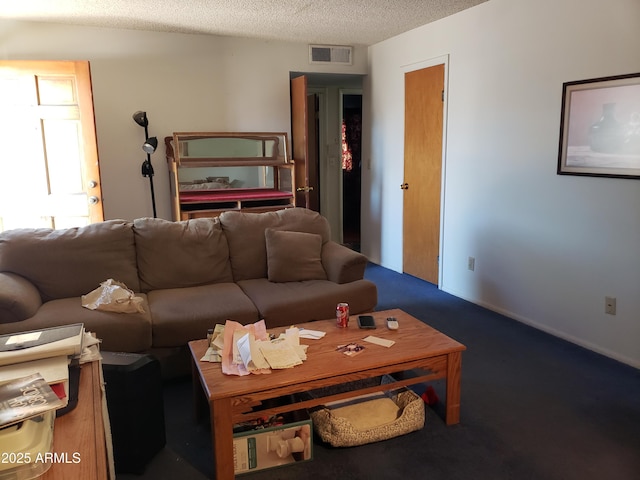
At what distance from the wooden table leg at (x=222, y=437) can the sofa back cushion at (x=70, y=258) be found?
4.86 feet

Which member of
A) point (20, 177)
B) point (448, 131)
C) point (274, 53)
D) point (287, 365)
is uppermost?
point (274, 53)

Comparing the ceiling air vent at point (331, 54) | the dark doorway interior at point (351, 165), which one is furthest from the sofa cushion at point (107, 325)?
the dark doorway interior at point (351, 165)

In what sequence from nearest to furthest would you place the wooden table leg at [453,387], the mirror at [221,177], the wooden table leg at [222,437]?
the wooden table leg at [222,437]
the wooden table leg at [453,387]
the mirror at [221,177]

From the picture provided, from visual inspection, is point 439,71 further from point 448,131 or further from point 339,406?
point 339,406

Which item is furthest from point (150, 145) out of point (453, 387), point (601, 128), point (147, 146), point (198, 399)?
point (601, 128)

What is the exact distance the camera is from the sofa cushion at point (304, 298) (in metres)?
2.89

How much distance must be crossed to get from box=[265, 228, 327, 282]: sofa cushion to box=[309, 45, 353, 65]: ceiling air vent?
251 cm

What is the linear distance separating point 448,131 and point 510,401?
2420 mm

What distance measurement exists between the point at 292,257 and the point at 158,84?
244 cm

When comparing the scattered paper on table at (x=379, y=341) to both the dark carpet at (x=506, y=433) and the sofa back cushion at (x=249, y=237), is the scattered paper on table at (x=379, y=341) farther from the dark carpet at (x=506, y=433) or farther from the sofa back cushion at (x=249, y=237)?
the sofa back cushion at (x=249, y=237)

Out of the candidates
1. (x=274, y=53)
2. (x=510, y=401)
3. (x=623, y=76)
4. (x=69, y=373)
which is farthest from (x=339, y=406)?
(x=274, y=53)

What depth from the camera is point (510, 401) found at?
101 inches

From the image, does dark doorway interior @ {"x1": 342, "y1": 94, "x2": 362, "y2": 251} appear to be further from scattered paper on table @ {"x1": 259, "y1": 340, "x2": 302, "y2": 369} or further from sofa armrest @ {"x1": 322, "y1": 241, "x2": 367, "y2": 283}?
scattered paper on table @ {"x1": 259, "y1": 340, "x2": 302, "y2": 369}

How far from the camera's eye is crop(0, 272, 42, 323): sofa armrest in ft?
8.27
